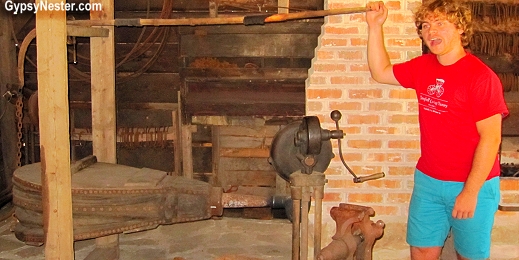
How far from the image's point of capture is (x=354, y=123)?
383 centimetres

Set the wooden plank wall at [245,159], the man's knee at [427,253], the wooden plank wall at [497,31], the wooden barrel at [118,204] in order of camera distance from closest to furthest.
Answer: the man's knee at [427,253], the wooden barrel at [118,204], the wooden plank wall at [497,31], the wooden plank wall at [245,159]

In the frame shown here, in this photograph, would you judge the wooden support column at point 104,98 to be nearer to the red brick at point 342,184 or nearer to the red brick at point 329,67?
the red brick at point 329,67

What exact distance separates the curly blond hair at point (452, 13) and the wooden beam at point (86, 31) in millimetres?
2214

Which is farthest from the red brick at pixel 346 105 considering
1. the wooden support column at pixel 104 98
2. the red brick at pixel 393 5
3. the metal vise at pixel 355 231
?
the wooden support column at pixel 104 98

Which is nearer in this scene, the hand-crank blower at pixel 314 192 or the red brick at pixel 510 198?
the hand-crank blower at pixel 314 192

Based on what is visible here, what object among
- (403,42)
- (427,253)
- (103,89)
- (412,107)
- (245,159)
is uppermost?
(403,42)

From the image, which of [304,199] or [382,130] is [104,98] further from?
[382,130]

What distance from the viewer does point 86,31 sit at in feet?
12.6

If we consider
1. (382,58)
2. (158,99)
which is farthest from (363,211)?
(158,99)

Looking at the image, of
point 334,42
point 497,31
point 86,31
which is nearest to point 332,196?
point 334,42

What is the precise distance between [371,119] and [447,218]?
910 mm

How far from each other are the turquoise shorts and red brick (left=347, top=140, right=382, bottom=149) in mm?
563

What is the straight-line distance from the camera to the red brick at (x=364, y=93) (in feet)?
12.5

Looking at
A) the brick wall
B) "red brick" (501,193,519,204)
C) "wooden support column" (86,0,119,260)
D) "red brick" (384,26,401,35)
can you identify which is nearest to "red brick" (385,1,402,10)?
the brick wall
